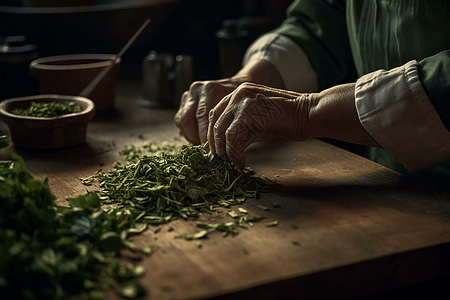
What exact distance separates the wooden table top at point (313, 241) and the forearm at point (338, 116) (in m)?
0.11

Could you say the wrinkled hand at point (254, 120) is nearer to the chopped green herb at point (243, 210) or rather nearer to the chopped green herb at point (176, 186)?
the chopped green herb at point (176, 186)

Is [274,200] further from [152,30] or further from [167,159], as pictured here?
[152,30]

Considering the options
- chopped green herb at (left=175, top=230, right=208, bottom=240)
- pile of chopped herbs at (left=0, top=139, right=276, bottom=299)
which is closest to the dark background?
pile of chopped herbs at (left=0, top=139, right=276, bottom=299)

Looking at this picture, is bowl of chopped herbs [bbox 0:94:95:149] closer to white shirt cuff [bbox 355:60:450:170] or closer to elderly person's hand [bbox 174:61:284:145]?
elderly person's hand [bbox 174:61:284:145]

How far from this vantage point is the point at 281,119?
106 cm

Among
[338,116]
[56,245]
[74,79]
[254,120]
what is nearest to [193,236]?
[56,245]

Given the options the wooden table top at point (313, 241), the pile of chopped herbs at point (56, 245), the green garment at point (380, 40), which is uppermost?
the green garment at point (380, 40)

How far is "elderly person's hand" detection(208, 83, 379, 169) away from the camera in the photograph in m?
1.03

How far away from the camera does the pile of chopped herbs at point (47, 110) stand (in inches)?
Answer: 52.2

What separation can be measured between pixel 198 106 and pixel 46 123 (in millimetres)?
438

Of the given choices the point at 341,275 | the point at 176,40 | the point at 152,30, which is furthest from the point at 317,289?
the point at 176,40

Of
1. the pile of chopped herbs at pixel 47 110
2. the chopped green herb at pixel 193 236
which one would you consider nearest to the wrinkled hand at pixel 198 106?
the pile of chopped herbs at pixel 47 110

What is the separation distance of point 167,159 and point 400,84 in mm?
560

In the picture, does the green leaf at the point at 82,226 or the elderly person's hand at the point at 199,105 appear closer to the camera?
the green leaf at the point at 82,226
